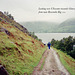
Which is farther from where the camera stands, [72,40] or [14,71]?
[72,40]

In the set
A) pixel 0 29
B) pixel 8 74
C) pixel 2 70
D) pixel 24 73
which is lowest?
pixel 24 73

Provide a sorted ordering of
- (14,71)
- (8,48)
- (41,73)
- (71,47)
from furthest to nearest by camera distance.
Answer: (71,47)
(8,48)
(41,73)
(14,71)

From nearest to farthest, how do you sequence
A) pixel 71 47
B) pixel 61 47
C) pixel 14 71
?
1. pixel 14 71
2. pixel 71 47
3. pixel 61 47

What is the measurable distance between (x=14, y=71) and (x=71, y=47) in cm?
4819

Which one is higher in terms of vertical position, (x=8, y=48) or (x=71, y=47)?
(x=8, y=48)

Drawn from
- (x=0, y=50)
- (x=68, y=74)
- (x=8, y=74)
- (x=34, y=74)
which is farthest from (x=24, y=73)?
(x=68, y=74)

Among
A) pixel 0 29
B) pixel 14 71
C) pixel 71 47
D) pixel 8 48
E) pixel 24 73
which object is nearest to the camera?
pixel 14 71

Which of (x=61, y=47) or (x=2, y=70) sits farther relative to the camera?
(x=61, y=47)

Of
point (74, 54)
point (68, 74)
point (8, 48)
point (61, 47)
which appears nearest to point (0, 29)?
point (8, 48)

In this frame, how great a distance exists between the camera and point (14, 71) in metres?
12.1

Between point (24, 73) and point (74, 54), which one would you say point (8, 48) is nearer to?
point (24, 73)

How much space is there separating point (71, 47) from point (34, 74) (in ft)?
148

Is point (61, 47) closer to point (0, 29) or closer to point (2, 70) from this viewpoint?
point (0, 29)

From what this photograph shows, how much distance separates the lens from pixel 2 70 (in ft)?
34.3
